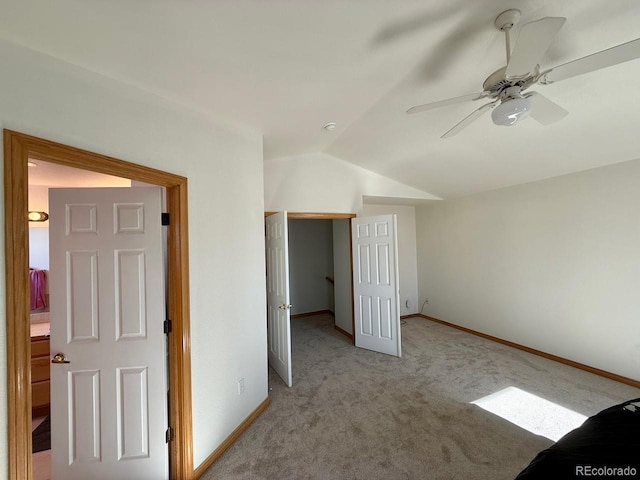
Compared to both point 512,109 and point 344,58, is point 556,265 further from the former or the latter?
point 344,58

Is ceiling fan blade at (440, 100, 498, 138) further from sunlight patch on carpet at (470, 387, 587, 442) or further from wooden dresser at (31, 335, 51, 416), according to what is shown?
wooden dresser at (31, 335, 51, 416)

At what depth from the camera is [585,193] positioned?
114 inches

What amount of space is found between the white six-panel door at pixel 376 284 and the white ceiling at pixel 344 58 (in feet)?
4.33

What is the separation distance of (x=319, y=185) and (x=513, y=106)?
7.99 feet

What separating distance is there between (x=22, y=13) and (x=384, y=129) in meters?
2.50

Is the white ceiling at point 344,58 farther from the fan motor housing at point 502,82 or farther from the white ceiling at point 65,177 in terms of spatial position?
the white ceiling at point 65,177

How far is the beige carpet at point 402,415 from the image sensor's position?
173 cm

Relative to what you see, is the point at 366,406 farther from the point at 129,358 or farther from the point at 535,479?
the point at 129,358

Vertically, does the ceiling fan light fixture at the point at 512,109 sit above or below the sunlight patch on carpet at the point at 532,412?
above

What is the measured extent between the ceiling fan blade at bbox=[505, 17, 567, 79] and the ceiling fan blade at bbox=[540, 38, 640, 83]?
0.14 meters

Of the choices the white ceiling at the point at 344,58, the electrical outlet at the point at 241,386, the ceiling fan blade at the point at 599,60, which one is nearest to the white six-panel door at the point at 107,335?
the electrical outlet at the point at 241,386

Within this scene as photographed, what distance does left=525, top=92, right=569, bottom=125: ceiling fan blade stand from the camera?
55.3 inches

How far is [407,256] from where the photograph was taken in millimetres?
5160

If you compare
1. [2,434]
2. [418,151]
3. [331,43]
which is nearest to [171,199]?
[2,434]
